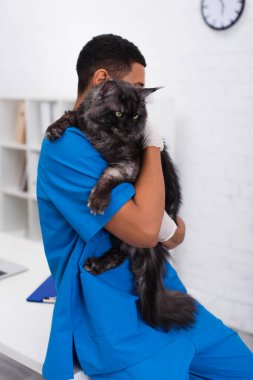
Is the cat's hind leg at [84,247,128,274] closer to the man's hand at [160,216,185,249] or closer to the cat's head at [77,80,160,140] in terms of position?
the man's hand at [160,216,185,249]

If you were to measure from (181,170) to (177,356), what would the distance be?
6.33 ft

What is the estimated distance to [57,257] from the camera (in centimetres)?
131

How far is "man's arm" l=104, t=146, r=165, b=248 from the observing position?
3.86 feet

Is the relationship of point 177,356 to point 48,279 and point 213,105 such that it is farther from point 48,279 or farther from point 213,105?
point 213,105

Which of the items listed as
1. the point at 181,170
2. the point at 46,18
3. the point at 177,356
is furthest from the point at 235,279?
the point at 46,18

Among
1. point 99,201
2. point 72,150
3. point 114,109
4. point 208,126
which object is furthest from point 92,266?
point 208,126

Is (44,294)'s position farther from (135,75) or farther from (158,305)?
(135,75)

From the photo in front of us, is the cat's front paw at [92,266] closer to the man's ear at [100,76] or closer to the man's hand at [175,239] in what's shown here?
the man's hand at [175,239]

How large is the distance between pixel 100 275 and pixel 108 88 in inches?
21.5

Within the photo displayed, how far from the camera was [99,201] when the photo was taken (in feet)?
3.81

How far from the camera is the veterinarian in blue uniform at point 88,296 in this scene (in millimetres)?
1187

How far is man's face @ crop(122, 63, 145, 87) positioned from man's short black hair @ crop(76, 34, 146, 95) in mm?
12

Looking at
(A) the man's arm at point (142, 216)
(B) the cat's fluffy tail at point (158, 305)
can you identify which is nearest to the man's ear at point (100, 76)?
(A) the man's arm at point (142, 216)

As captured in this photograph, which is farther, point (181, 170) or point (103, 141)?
point (181, 170)
